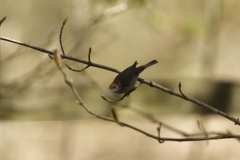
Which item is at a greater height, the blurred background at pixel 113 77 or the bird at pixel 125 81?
the blurred background at pixel 113 77

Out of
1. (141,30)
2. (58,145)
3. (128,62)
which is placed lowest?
(58,145)

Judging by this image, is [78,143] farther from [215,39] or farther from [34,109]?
[215,39]

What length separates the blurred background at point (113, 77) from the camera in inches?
106

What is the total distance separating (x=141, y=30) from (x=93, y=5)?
61.5 inches

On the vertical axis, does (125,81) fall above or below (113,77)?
below

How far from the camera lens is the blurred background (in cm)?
270

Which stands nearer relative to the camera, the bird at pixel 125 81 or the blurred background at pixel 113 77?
the bird at pixel 125 81

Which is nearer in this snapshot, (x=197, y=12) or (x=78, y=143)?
(x=78, y=143)

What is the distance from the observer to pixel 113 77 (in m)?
3.13

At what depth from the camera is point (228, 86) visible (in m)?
2.87

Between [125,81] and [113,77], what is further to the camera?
[113,77]

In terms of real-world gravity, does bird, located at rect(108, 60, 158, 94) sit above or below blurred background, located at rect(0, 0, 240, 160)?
below

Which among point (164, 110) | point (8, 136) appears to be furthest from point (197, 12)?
point (8, 136)

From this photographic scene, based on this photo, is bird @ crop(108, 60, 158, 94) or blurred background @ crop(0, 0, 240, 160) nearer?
bird @ crop(108, 60, 158, 94)
